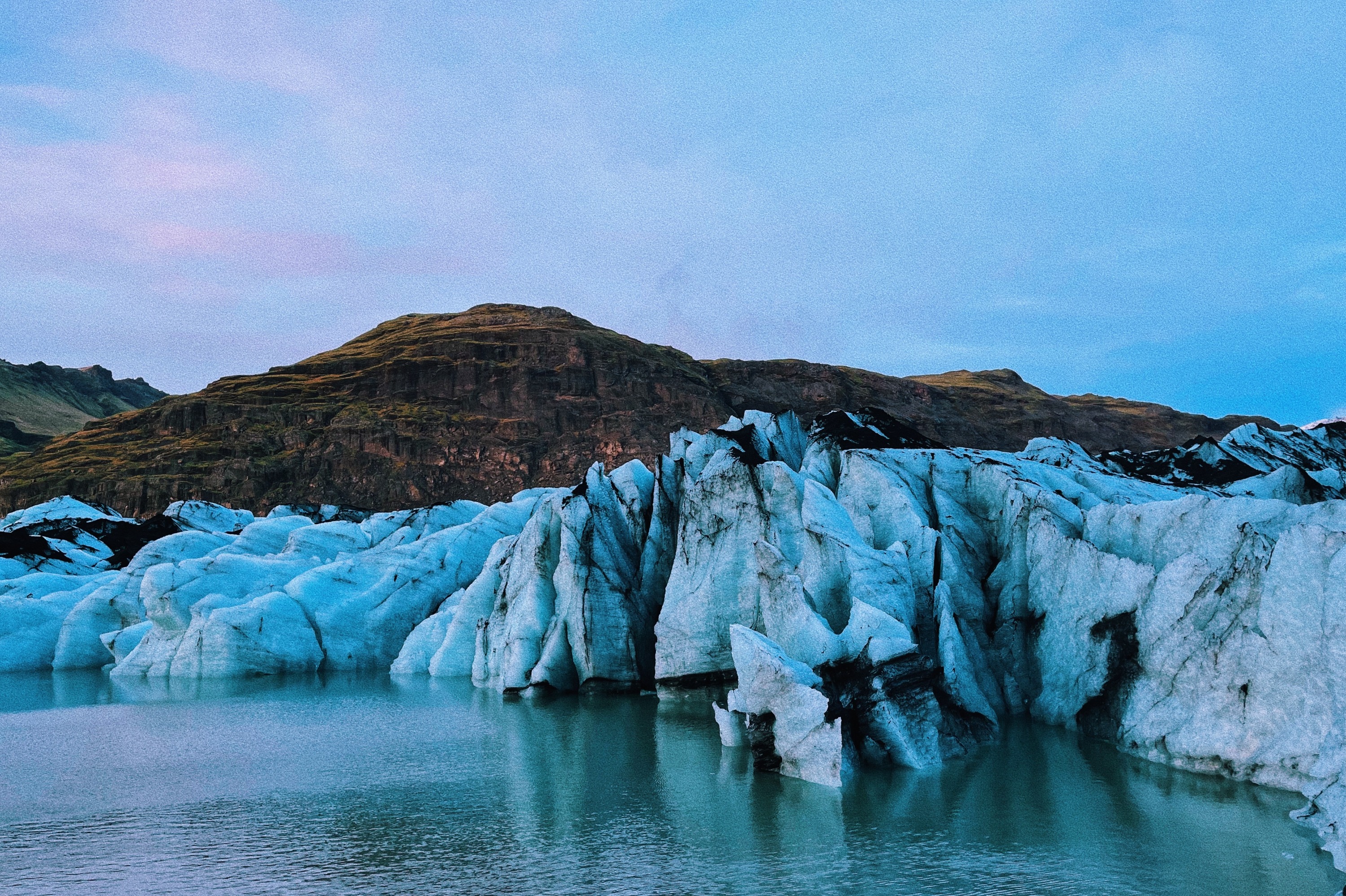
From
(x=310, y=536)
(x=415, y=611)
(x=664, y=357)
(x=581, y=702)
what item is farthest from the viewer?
(x=664, y=357)

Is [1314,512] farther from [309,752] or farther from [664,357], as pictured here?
[664,357]

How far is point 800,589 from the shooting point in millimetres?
23422

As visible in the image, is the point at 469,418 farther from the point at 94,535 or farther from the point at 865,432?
the point at 865,432

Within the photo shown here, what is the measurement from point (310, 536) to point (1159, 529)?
1576 inches

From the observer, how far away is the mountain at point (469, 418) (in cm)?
10606

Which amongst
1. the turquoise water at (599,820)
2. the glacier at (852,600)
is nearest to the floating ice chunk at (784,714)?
the glacier at (852,600)

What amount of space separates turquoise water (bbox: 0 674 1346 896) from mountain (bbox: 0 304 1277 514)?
8032 cm

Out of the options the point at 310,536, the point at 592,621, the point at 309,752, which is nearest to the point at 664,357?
the point at 310,536

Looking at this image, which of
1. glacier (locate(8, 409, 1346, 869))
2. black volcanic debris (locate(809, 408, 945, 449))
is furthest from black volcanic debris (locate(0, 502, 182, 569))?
black volcanic debris (locate(809, 408, 945, 449))

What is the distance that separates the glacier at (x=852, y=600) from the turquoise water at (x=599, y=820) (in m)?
1.13

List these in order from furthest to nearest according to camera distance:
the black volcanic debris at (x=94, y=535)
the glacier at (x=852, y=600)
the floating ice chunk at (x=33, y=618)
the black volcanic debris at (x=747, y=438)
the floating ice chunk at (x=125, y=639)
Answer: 1. the black volcanic debris at (x=94, y=535)
2. the floating ice chunk at (x=33, y=618)
3. the floating ice chunk at (x=125, y=639)
4. the black volcanic debris at (x=747, y=438)
5. the glacier at (x=852, y=600)

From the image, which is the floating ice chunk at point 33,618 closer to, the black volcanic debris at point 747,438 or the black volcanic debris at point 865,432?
the black volcanic debris at point 747,438

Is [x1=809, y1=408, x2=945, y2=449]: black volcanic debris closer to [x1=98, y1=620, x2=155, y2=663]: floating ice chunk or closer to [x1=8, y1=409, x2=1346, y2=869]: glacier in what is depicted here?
[x1=8, y1=409, x2=1346, y2=869]: glacier

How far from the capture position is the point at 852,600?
77.2 feet
